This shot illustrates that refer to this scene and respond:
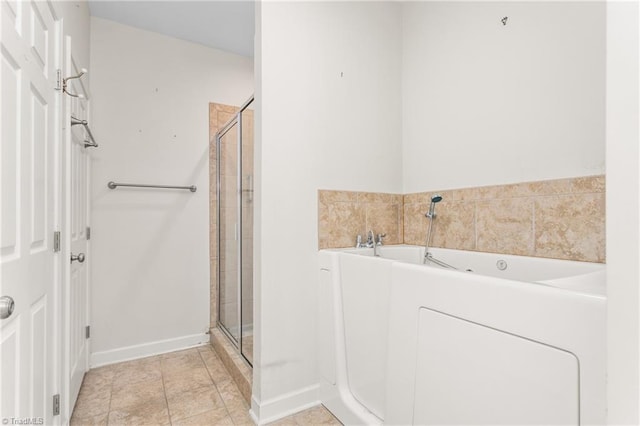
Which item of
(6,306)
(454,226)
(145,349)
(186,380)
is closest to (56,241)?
(6,306)

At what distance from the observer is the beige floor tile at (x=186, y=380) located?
6.49ft

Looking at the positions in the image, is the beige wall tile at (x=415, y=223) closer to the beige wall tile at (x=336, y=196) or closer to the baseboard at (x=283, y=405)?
the beige wall tile at (x=336, y=196)

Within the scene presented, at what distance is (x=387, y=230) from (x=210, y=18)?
212 centimetres

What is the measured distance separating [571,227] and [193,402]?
2169 millimetres

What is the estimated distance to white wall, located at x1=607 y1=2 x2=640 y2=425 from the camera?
560 millimetres

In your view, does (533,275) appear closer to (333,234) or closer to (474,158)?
(474,158)

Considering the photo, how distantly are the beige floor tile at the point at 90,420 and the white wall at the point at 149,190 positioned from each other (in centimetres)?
72

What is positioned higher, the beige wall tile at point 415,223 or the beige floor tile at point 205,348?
the beige wall tile at point 415,223

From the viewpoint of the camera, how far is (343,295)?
65.5 inches

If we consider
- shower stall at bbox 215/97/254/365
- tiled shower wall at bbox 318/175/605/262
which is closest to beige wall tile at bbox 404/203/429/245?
tiled shower wall at bbox 318/175/605/262

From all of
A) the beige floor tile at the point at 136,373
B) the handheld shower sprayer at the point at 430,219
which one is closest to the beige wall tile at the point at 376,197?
the handheld shower sprayer at the point at 430,219

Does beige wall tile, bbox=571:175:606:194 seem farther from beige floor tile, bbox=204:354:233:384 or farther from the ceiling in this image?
the ceiling

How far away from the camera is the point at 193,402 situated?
1.82m

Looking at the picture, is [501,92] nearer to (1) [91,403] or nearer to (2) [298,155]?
(2) [298,155]
